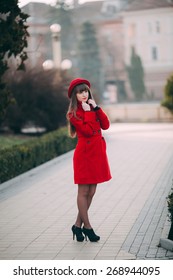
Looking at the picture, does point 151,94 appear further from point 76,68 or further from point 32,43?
point 32,43

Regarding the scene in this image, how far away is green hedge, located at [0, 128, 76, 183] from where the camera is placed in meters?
13.0

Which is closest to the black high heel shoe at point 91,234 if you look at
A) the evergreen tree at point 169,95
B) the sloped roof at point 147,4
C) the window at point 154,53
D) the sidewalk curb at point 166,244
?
the sidewalk curb at point 166,244

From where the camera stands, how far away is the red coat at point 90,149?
7.41 m

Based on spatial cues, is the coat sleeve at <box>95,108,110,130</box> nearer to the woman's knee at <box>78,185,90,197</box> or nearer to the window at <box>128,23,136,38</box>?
the woman's knee at <box>78,185,90,197</box>

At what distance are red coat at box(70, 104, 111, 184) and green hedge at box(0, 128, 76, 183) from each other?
537 cm

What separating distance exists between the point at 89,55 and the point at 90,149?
62.4 meters

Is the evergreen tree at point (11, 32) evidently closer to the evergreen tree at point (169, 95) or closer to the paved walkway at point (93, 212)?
the paved walkway at point (93, 212)

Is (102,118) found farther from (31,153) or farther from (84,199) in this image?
(31,153)

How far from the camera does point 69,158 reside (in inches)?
694

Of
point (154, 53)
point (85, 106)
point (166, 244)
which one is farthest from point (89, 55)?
point (166, 244)

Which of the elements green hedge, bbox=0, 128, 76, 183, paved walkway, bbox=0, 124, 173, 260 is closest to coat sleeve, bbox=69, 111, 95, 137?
paved walkway, bbox=0, 124, 173, 260

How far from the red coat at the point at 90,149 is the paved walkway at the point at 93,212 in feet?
2.58

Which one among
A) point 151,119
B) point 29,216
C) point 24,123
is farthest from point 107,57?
point 29,216

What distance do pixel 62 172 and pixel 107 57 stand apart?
212 feet
